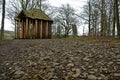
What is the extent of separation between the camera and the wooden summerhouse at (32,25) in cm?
2849

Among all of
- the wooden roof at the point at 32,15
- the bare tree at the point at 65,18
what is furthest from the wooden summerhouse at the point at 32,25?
the bare tree at the point at 65,18

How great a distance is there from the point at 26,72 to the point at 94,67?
78.7 inches

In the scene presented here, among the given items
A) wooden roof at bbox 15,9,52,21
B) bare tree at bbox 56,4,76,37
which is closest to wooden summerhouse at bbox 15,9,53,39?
wooden roof at bbox 15,9,52,21

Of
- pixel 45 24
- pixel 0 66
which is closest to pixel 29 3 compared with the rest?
pixel 45 24

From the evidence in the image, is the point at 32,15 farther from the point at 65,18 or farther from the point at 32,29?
the point at 65,18

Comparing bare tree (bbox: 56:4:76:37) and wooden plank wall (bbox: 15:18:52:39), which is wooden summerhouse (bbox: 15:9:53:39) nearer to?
wooden plank wall (bbox: 15:18:52:39)

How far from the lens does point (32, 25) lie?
29.7m

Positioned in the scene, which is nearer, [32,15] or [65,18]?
[32,15]

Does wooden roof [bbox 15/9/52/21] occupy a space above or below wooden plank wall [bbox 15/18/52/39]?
above

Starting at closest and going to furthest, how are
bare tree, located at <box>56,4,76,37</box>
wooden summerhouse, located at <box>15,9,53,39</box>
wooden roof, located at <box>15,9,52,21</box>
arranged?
wooden roof, located at <box>15,9,52,21</box> → wooden summerhouse, located at <box>15,9,53,39</box> → bare tree, located at <box>56,4,76,37</box>

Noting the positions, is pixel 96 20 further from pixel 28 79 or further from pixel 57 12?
pixel 28 79

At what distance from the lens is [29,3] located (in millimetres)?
39219

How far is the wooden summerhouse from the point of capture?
28.5m

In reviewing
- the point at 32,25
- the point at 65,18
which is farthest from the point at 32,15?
the point at 65,18
